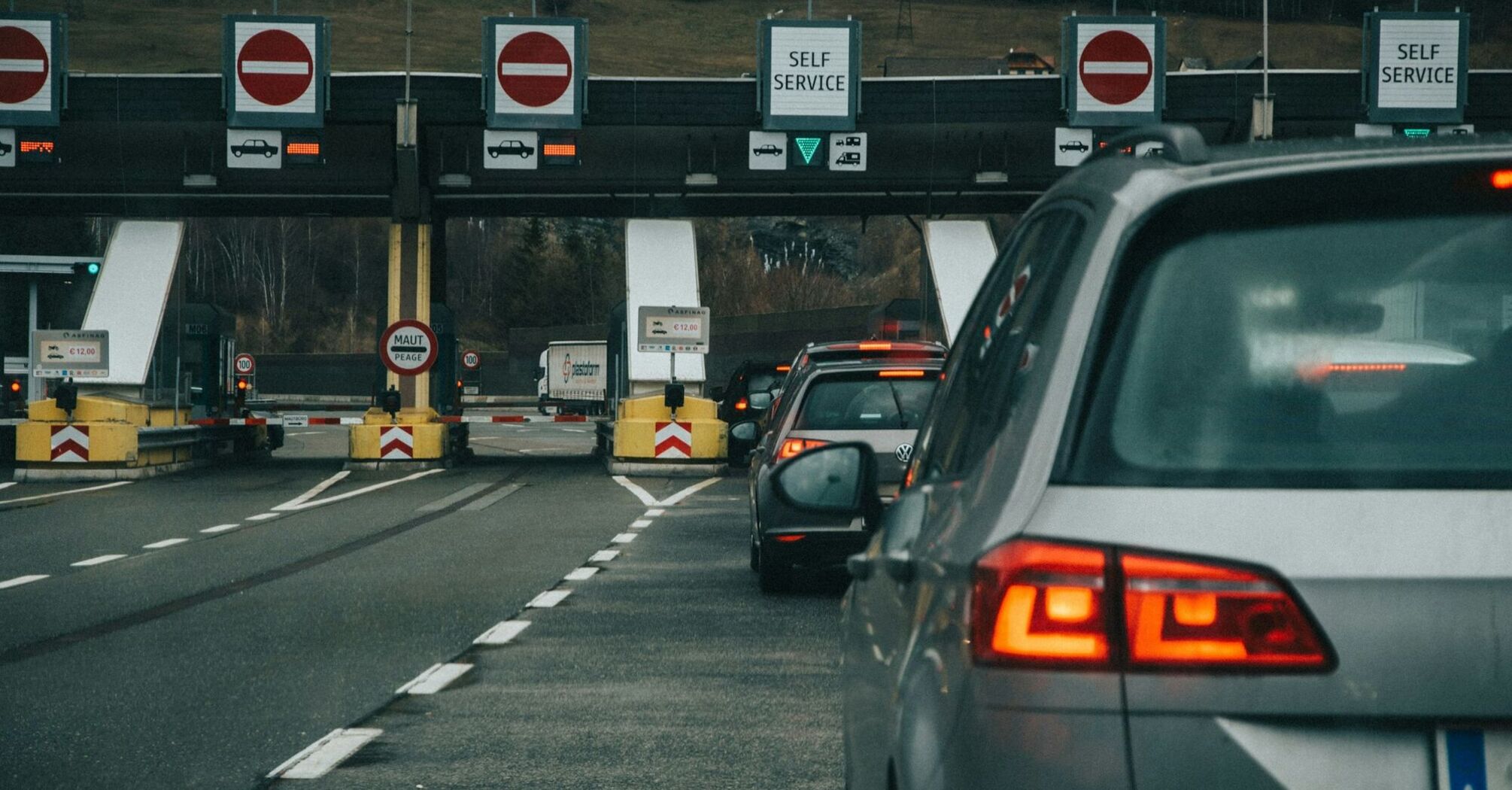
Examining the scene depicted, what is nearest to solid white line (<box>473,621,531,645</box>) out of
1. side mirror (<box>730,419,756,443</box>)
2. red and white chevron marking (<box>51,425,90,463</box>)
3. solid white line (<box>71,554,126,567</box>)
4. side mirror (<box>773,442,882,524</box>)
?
side mirror (<box>730,419,756,443</box>)

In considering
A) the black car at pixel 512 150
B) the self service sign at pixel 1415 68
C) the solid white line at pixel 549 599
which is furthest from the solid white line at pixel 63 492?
the self service sign at pixel 1415 68

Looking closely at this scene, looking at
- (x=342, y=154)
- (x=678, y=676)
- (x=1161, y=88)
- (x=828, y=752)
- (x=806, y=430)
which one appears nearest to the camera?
(x=828, y=752)

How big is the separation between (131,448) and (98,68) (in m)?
75.8

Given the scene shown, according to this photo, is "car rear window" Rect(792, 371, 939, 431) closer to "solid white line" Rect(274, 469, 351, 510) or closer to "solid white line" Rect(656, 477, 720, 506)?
"solid white line" Rect(656, 477, 720, 506)

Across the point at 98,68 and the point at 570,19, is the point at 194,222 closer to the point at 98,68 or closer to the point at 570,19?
the point at 98,68

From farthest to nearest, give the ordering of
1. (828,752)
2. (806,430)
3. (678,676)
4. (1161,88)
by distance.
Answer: (1161,88) < (806,430) < (678,676) < (828,752)

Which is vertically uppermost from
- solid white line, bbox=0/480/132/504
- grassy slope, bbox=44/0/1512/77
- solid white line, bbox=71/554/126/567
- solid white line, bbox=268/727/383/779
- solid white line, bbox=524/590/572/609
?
grassy slope, bbox=44/0/1512/77

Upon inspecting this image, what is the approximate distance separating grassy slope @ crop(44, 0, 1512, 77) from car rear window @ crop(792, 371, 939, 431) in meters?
83.5

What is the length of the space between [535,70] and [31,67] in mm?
7809

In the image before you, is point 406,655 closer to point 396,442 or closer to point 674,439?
point 674,439

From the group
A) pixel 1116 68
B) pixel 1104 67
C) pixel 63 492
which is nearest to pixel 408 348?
pixel 63 492

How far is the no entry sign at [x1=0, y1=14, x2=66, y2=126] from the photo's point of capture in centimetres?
3095

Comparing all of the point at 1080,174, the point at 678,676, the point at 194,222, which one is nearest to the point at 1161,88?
the point at 678,676

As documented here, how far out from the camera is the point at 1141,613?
2.36 metres
